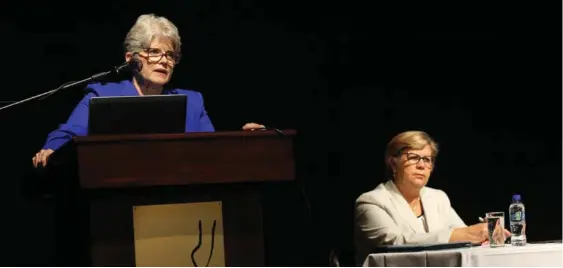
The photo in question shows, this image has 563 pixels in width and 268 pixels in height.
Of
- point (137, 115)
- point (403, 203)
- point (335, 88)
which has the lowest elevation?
point (403, 203)

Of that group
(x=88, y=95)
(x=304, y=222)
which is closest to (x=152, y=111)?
(x=88, y=95)

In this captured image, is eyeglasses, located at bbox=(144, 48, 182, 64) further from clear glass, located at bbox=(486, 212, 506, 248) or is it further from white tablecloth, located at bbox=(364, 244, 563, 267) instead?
clear glass, located at bbox=(486, 212, 506, 248)

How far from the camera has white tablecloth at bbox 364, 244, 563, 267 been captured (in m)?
2.78

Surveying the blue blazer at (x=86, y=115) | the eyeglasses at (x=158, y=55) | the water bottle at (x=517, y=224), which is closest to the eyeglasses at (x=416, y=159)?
the water bottle at (x=517, y=224)

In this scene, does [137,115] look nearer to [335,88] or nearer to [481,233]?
[481,233]

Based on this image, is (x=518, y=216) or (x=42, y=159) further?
(x=518, y=216)

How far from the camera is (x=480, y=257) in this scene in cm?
277

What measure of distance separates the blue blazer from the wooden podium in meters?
0.44

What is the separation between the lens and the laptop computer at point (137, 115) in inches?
100

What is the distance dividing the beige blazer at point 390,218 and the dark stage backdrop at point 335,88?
2.03 ft

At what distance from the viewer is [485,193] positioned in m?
4.39

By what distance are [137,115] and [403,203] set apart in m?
1.33

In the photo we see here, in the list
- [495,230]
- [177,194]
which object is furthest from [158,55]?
[495,230]

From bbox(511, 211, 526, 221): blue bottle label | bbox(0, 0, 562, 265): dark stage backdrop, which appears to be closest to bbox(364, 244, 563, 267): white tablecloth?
bbox(511, 211, 526, 221): blue bottle label
